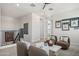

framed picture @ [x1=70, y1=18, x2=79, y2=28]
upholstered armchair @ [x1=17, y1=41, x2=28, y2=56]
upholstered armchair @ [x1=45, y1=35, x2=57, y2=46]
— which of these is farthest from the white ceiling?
upholstered armchair @ [x1=17, y1=41, x2=28, y2=56]

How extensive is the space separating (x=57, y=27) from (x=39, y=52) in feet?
2.56

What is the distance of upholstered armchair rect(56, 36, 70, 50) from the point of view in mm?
1531

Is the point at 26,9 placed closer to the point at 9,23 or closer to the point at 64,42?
the point at 9,23

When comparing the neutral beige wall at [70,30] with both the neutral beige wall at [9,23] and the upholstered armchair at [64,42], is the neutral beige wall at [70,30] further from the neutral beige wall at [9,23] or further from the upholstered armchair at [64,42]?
the neutral beige wall at [9,23]

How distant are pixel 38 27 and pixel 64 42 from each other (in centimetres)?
74

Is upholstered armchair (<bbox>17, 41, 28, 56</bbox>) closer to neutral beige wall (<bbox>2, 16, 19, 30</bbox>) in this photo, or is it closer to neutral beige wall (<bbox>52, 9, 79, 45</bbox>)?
neutral beige wall (<bbox>2, 16, 19, 30</bbox>)

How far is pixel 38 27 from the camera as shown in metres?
1.72

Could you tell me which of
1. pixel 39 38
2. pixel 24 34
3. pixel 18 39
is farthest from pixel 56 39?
pixel 18 39

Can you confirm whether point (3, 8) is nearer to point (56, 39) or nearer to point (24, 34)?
point (24, 34)

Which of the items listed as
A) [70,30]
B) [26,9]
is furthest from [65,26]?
[26,9]

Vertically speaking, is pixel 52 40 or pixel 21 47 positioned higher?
pixel 52 40

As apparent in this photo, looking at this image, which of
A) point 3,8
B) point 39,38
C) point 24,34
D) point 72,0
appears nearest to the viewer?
point 72,0

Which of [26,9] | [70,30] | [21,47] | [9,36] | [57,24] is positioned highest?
[26,9]

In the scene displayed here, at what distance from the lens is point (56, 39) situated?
1.67 m
